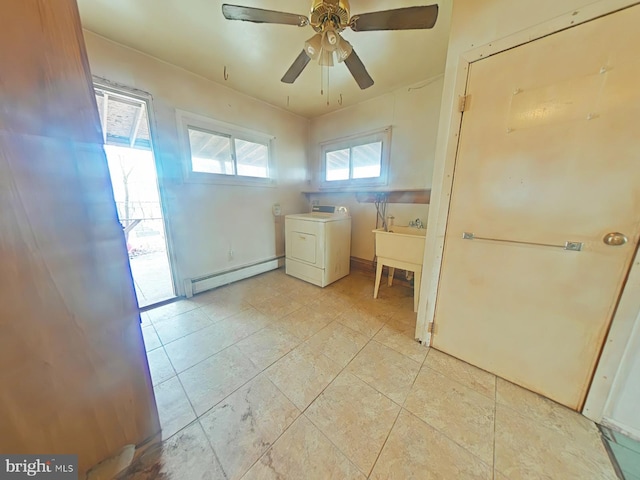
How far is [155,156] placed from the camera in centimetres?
202

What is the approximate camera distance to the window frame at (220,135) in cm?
220

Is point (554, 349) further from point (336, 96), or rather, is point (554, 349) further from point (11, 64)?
point (336, 96)

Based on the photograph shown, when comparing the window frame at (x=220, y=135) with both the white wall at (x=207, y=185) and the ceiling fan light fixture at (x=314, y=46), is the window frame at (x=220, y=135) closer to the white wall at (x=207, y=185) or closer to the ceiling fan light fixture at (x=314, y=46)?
the white wall at (x=207, y=185)

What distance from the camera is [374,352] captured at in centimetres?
155

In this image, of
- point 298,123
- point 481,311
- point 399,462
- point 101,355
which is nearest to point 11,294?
point 101,355

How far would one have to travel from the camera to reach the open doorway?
207 centimetres

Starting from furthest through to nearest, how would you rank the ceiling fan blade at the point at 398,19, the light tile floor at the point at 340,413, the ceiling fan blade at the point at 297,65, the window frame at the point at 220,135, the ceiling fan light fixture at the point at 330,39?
the window frame at the point at 220,135 < the ceiling fan blade at the point at 297,65 < the ceiling fan light fixture at the point at 330,39 < the ceiling fan blade at the point at 398,19 < the light tile floor at the point at 340,413

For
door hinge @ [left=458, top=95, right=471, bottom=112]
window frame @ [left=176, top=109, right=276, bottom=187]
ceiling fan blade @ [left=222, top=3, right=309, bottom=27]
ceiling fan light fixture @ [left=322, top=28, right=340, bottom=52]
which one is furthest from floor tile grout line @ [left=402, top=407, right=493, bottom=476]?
window frame @ [left=176, top=109, right=276, bottom=187]

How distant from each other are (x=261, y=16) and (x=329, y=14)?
0.42 meters

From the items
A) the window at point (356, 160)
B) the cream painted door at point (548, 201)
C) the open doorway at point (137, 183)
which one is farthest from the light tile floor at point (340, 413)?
the window at point (356, 160)

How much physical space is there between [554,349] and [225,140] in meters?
3.43

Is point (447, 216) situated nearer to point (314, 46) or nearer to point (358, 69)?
point (358, 69)

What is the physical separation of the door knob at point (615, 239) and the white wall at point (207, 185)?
9.93ft

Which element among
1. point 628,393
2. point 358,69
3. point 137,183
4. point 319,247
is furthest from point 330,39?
point 137,183
